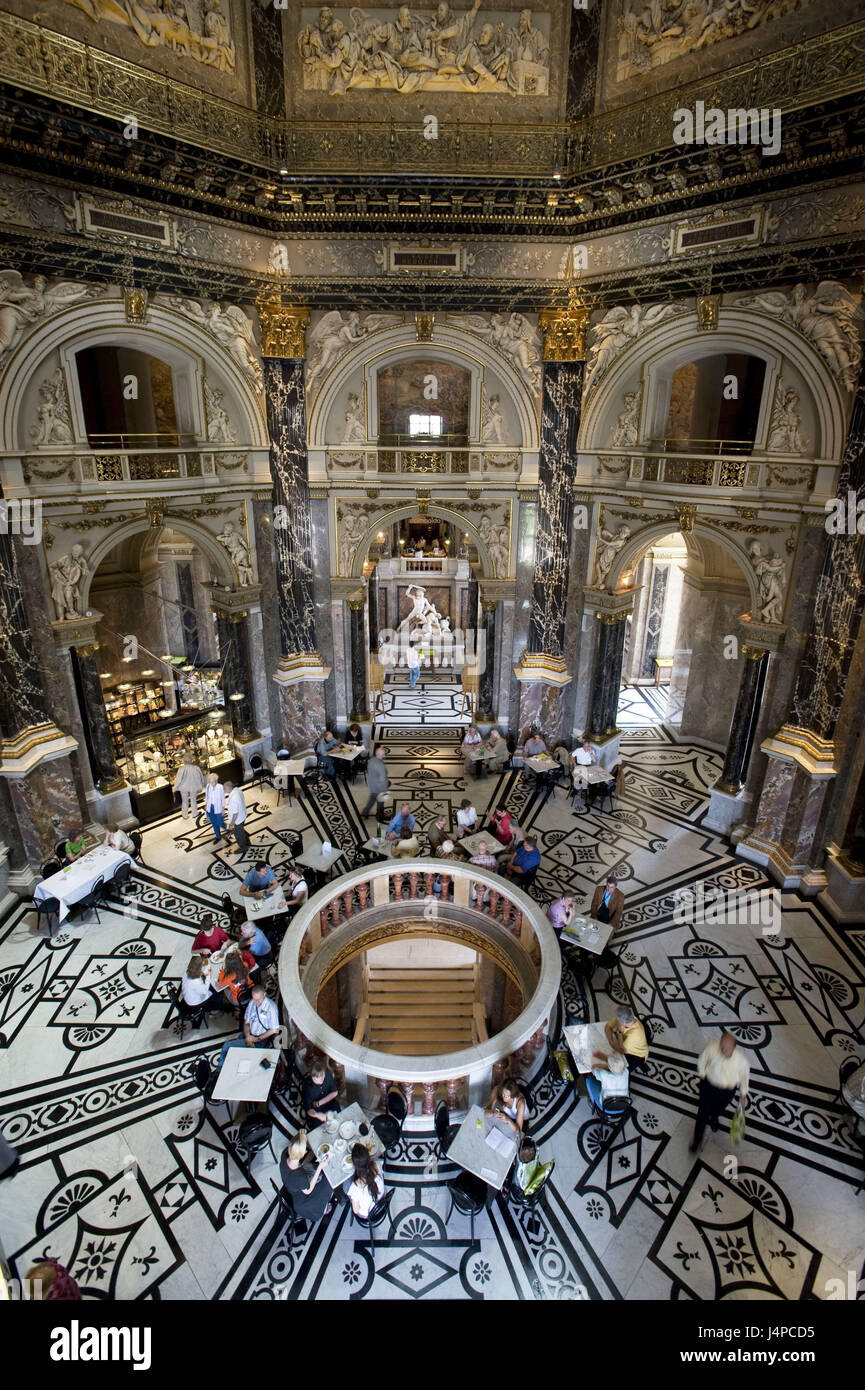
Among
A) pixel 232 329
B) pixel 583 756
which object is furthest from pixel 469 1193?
pixel 232 329

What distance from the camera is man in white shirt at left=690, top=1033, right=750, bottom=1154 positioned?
691 cm

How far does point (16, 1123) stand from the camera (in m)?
7.71

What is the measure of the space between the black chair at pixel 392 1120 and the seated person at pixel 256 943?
274 cm

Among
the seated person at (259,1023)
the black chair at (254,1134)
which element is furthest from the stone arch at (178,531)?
the black chair at (254,1134)

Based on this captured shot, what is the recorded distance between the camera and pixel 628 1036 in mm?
Answer: 7848

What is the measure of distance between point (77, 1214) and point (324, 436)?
39.1 feet

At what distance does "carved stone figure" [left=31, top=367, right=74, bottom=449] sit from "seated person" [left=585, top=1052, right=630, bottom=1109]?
10.7 meters

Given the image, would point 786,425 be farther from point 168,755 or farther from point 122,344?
point 168,755

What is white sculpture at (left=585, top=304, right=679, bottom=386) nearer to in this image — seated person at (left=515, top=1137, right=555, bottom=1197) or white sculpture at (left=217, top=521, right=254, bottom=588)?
white sculpture at (left=217, top=521, right=254, bottom=588)

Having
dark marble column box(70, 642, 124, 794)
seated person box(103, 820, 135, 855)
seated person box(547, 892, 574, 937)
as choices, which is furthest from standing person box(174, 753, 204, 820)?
seated person box(547, 892, 574, 937)

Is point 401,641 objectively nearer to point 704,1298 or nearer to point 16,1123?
point 16,1123

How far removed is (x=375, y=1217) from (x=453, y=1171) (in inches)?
42.6

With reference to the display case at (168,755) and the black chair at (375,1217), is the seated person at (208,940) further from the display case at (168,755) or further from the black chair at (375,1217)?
the display case at (168,755)

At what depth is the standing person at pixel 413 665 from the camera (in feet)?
66.3
